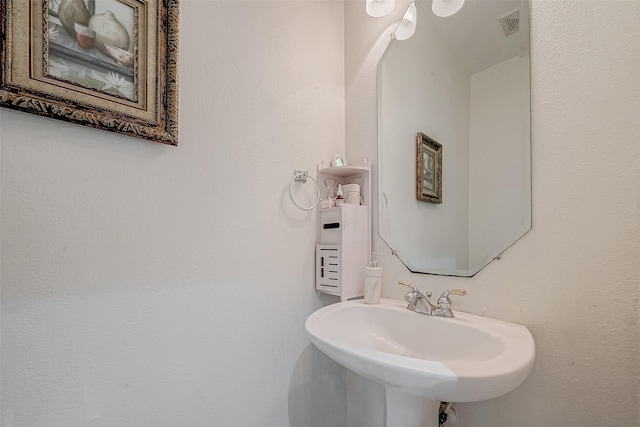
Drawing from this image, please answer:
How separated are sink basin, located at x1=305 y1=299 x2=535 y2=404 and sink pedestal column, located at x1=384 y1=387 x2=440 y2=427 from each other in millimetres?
20

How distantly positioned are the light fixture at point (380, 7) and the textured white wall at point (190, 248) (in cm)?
21

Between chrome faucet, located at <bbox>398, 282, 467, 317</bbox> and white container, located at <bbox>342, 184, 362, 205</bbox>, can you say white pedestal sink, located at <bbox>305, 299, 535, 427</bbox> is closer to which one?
chrome faucet, located at <bbox>398, 282, 467, 317</bbox>

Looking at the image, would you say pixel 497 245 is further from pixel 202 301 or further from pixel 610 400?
pixel 202 301

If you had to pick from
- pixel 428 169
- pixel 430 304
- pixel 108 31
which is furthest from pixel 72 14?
pixel 430 304

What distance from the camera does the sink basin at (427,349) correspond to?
A: 48 cm

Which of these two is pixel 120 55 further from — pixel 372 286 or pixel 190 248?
pixel 372 286

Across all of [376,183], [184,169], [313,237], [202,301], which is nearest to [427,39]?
[376,183]

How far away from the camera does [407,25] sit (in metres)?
1.03

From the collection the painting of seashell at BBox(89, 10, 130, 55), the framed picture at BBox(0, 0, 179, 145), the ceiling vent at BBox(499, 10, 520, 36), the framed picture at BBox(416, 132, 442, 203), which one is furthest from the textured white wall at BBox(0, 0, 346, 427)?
the ceiling vent at BBox(499, 10, 520, 36)

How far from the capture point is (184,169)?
0.78 metres

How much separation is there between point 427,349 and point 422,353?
2 cm

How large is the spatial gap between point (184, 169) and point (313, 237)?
20.8 inches

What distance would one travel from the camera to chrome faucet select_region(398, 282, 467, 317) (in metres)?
0.81

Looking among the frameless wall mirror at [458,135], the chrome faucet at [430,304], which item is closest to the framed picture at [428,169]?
the frameless wall mirror at [458,135]
